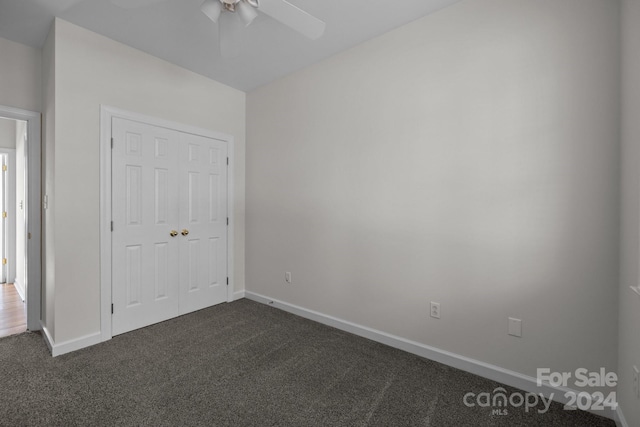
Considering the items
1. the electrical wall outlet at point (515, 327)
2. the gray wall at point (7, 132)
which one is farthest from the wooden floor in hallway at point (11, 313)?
the electrical wall outlet at point (515, 327)

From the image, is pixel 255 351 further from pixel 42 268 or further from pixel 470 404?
pixel 42 268

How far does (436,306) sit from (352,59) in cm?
227

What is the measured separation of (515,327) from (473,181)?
1.01 metres

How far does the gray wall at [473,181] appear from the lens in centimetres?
170

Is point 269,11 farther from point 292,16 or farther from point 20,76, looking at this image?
point 20,76

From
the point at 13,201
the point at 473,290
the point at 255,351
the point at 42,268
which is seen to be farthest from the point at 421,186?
the point at 13,201

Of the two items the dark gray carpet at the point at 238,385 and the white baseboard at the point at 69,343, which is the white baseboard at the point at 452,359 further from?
the white baseboard at the point at 69,343

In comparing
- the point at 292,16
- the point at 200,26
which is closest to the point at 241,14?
the point at 292,16

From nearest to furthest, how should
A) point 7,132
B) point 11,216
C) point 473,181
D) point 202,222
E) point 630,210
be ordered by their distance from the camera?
point 630,210
point 473,181
point 202,222
point 7,132
point 11,216

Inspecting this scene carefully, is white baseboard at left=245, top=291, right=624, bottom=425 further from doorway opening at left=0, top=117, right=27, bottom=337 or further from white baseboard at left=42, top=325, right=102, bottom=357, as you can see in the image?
doorway opening at left=0, top=117, right=27, bottom=337

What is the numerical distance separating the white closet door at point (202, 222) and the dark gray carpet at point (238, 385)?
2.17ft

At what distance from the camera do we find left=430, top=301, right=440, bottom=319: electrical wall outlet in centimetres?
227

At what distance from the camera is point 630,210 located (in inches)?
58.0

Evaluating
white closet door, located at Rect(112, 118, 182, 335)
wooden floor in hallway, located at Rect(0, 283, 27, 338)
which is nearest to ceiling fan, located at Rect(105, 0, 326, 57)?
white closet door, located at Rect(112, 118, 182, 335)
